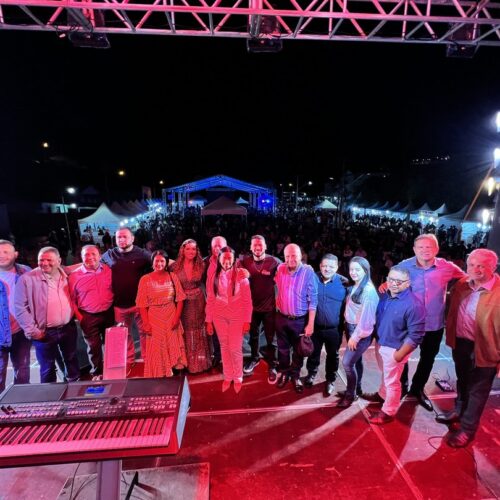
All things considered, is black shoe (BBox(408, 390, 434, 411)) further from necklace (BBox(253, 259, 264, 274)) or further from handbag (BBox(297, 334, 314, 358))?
necklace (BBox(253, 259, 264, 274))

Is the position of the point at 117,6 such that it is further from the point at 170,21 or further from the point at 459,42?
the point at 459,42

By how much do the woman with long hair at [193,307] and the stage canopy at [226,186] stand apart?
2900cm

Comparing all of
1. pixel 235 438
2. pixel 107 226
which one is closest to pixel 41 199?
pixel 107 226

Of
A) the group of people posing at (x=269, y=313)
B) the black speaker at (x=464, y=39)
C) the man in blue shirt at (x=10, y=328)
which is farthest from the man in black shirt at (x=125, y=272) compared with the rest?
the black speaker at (x=464, y=39)

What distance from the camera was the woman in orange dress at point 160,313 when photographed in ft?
12.3

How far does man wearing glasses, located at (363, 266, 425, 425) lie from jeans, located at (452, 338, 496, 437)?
1.59 feet

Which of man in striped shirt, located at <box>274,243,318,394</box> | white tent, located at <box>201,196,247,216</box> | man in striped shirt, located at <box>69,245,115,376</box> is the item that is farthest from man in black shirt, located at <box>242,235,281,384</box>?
white tent, located at <box>201,196,247,216</box>

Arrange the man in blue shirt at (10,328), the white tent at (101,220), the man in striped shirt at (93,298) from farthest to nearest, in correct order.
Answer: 1. the white tent at (101,220)
2. the man in striped shirt at (93,298)
3. the man in blue shirt at (10,328)

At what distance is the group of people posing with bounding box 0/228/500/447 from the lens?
3.08m

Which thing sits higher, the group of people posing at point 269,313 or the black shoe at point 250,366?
the group of people posing at point 269,313

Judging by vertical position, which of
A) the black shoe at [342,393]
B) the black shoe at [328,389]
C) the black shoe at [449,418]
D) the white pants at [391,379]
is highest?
the white pants at [391,379]

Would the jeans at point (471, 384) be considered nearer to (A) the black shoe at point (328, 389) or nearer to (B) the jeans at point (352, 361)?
(B) the jeans at point (352, 361)

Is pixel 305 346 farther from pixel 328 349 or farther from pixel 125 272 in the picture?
pixel 125 272

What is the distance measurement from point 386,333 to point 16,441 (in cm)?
308
